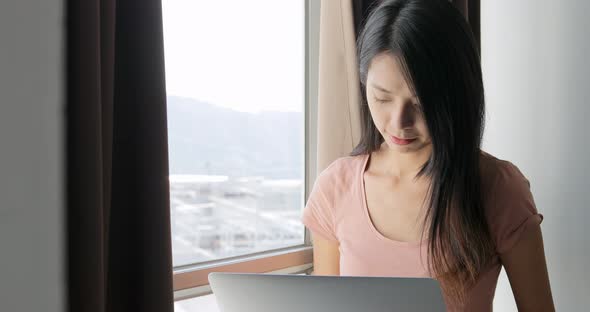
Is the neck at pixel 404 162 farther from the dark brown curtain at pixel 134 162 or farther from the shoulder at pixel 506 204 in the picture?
the dark brown curtain at pixel 134 162

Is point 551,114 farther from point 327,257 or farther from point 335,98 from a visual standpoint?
point 327,257

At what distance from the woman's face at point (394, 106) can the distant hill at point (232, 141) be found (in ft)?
1.73

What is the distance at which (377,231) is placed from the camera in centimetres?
113

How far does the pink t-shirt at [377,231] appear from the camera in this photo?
104 cm

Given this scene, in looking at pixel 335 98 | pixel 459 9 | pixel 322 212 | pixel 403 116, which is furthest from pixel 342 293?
pixel 459 9

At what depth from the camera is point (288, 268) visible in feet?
5.15

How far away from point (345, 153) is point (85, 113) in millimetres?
765

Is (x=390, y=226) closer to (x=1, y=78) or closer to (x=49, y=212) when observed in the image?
(x=49, y=212)

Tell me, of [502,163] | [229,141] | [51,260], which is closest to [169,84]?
[229,141]

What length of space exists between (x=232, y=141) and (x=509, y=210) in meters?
0.77

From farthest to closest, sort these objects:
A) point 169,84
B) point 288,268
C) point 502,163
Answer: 1. point 288,268
2. point 169,84
3. point 502,163

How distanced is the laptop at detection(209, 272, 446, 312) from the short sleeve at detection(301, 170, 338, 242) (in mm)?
510

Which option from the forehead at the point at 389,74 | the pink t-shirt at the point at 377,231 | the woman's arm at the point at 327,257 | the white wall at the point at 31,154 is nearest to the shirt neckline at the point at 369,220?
the pink t-shirt at the point at 377,231

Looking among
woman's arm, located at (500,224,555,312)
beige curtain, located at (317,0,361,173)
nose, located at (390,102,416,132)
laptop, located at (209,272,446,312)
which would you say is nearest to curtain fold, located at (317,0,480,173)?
beige curtain, located at (317,0,361,173)
